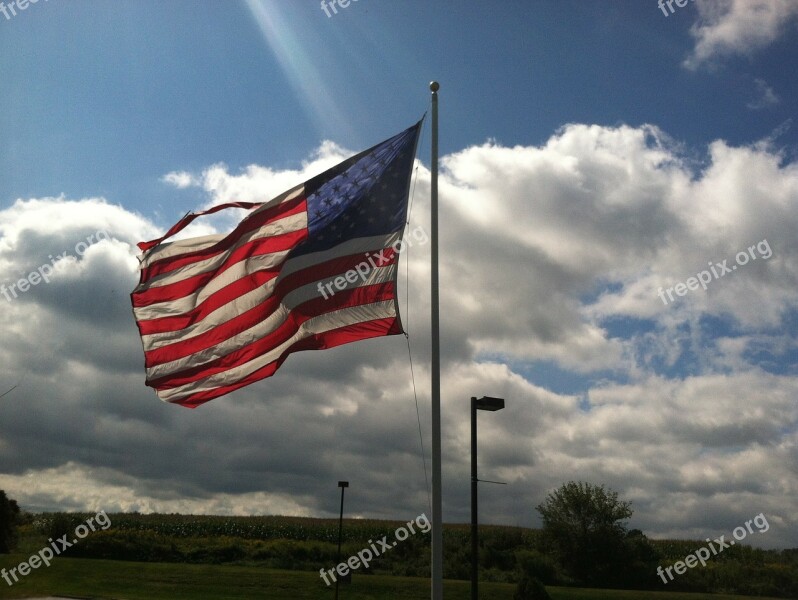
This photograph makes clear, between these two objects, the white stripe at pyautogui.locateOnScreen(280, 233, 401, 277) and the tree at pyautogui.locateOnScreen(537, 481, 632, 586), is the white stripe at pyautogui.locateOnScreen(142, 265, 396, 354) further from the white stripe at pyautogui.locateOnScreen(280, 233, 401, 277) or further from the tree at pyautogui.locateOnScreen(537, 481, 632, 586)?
the tree at pyautogui.locateOnScreen(537, 481, 632, 586)

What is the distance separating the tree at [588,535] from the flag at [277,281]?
1357 inches

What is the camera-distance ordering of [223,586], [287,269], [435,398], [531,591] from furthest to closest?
[223,586] → [531,591] → [287,269] → [435,398]

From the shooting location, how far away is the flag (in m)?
10.2

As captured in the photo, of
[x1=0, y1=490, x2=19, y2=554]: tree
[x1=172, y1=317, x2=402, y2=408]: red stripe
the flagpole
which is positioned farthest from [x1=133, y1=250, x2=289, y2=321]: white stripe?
[x1=0, y1=490, x2=19, y2=554]: tree

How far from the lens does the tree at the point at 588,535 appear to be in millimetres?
40000

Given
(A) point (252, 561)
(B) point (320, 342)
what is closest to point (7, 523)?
(A) point (252, 561)

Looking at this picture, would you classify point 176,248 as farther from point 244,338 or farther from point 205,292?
point 244,338

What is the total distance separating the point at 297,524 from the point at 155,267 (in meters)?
46.1

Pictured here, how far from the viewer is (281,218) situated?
11172 millimetres

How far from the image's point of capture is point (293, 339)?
34.3 feet

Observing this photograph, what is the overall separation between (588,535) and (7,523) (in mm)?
31769

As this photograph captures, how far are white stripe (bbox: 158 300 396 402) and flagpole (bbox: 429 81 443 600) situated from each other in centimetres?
64

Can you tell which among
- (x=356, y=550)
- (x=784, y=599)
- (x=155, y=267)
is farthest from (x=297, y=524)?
(x=155, y=267)

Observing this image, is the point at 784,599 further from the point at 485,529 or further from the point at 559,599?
the point at 485,529
